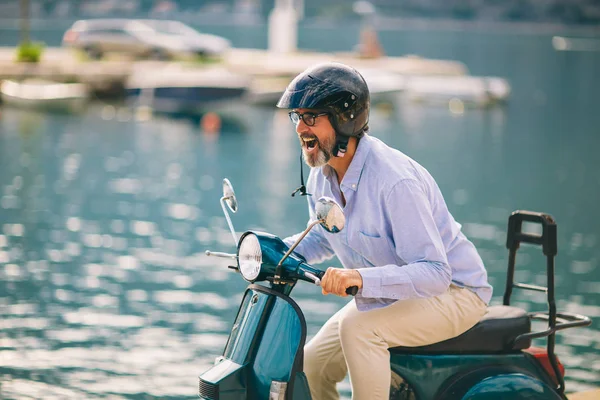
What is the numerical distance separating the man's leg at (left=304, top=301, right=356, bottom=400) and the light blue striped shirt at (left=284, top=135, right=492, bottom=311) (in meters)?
0.28

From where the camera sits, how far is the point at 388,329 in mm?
3199

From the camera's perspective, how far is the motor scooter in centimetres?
303

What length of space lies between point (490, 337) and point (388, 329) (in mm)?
484

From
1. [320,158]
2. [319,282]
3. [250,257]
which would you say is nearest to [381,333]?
[319,282]

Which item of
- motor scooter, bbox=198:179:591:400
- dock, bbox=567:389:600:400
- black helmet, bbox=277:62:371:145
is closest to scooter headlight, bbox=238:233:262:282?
motor scooter, bbox=198:179:591:400

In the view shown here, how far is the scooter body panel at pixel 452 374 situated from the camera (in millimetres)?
3408

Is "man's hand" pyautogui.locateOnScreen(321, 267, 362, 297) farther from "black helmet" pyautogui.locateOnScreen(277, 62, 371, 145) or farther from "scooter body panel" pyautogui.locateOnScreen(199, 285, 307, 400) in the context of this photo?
"black helmet" pyautogui.locateOnScreen(277, 62, 371, 145)

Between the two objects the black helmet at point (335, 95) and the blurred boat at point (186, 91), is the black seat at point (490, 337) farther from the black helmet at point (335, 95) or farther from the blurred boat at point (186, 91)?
the blurred boat at point (186, 91)

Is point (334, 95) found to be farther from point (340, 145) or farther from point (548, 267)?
point (548, 267)

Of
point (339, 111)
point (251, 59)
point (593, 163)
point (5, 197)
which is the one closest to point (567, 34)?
point (251, 59)

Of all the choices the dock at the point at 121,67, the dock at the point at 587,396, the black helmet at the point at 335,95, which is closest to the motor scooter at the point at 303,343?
the black helmet at the point at 335,95

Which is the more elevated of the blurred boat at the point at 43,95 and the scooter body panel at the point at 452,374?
the blurred boat at the point at 43,95

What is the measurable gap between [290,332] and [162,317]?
638 cm

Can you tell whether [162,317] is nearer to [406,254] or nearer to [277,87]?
[406,254]
